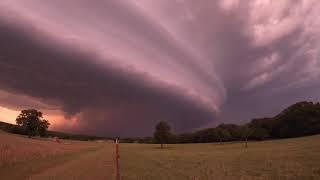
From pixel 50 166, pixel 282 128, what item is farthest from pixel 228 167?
pixel 282 128

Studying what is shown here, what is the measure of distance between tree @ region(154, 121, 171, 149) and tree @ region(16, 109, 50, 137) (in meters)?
67.7

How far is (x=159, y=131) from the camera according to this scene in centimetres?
13988

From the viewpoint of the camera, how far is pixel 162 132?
14000cm

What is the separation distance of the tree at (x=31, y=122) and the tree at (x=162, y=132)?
6774 cm

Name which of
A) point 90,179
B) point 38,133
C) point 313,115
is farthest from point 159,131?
point 90,179

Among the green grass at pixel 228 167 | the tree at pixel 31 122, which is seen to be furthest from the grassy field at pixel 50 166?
the tree at pixel 31 122

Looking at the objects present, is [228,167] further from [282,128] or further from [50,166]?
[282,128]

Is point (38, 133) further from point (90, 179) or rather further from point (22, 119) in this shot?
point (90, 179)

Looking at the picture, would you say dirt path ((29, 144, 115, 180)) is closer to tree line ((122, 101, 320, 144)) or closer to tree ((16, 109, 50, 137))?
tree line ((122, 101, 320, 144))

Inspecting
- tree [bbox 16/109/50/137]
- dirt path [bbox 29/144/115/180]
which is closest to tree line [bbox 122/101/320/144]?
tree [bbox 16/109/50/137]

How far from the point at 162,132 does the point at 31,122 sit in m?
72.6

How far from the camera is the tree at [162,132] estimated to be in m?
140

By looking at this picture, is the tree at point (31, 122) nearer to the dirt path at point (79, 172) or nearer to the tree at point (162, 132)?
the tree at point (162, 132)

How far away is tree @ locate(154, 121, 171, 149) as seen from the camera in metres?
140
